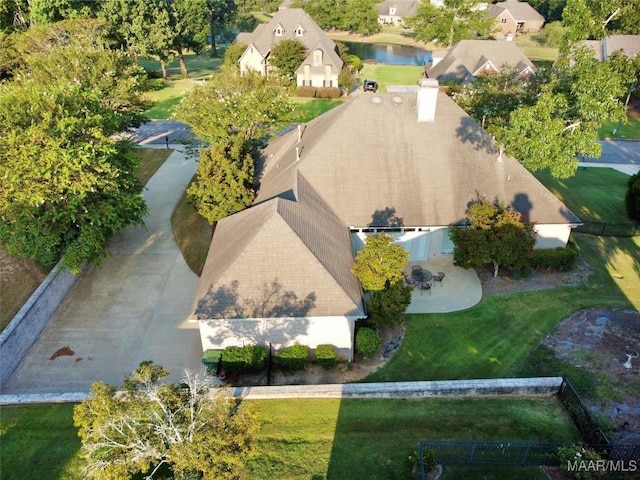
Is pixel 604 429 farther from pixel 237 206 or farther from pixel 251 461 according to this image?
pixel 237 206

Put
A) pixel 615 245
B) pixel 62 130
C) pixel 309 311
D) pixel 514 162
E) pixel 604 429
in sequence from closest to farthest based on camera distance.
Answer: pixel 604 429 → pixel 309 311 → pixel 62 130 → pixel 514 162 → pixel 615 245

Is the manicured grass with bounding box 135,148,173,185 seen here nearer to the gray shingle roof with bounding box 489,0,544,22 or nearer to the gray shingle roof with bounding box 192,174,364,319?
the gray shingle roof with bounding box 192,174,364,319

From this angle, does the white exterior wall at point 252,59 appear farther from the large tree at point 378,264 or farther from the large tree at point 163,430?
the large tree at point 163,430

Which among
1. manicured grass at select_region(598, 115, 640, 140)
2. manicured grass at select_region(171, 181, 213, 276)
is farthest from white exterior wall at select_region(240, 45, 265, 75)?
manicured grass at select_region(598, 115, 640, 140)

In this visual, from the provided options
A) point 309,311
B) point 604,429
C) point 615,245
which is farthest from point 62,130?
point 615,245

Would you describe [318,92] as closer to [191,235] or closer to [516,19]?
[191,235]

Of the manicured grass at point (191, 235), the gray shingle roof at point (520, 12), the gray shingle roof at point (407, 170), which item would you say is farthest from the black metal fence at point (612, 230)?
the gray shingle roof at point (520, 12)

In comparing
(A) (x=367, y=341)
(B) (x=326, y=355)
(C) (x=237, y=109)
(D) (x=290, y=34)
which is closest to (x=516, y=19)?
(D) (x=290, y=34)
